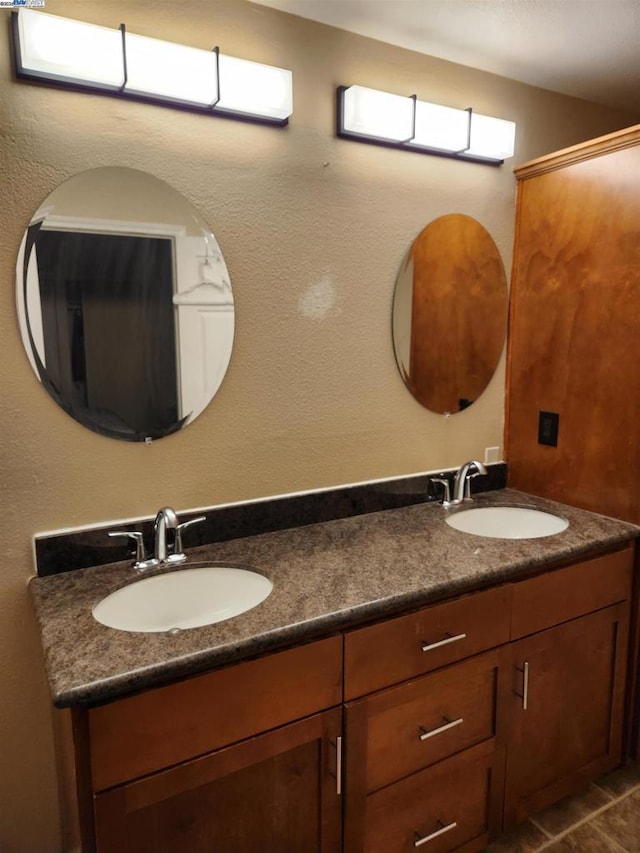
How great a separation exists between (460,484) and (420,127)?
119 cm

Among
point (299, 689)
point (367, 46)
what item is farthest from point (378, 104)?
point (299, 689)

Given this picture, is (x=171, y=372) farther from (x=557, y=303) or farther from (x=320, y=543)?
(x=557, y=303)

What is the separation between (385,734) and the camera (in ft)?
4.40

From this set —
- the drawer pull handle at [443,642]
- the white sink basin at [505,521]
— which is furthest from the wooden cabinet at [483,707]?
the white sink basin at [505,521]

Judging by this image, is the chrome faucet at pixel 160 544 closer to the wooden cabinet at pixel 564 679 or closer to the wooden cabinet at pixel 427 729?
the wooden cabinet at pixel 427 729

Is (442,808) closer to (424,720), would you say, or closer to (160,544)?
(424,720)

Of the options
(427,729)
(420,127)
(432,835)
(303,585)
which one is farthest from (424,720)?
(420,127)

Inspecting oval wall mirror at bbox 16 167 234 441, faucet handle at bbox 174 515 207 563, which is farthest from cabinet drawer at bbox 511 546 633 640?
oval wall mirror at bbox 16 167 234 441

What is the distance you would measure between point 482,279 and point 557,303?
0.28 metres

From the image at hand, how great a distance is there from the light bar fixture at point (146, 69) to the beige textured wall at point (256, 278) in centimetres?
4

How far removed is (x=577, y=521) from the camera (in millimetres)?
1847

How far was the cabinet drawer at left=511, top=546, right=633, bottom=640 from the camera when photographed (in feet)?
5.08

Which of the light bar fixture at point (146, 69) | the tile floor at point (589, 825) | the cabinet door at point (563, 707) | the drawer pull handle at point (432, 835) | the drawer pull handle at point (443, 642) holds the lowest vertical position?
the tile floor at point (589, 825)

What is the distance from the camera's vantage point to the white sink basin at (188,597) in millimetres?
1386
